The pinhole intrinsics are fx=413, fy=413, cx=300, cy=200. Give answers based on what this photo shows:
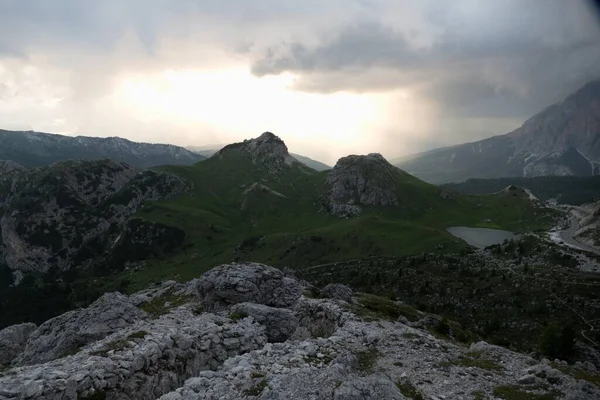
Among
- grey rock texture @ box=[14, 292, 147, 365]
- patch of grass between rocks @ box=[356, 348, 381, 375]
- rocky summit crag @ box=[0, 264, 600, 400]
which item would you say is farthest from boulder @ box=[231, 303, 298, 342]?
grey rock texture @ box=[14, 292, 147, 365]

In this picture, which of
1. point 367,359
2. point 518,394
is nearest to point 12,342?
point 367,359

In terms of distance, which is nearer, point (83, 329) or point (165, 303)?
point (83, 329)

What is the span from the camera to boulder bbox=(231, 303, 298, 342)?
41406 millimetres

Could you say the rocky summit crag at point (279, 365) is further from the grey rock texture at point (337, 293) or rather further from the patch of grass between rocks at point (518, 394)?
the grey rock texture at point (337, 293)

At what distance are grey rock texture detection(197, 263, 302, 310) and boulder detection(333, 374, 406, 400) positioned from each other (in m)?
28.0

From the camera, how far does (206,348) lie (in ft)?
112

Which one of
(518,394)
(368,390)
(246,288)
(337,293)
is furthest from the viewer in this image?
(337,293)

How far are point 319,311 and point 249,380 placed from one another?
20149 millimetres

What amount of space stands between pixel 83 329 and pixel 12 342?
72.4 ft

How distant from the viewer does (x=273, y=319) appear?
42594 millimetres

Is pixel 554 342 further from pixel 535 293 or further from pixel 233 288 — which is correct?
pixel 535 293

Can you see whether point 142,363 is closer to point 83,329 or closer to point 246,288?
point 83,329

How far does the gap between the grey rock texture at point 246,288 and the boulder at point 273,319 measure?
566 centimetres

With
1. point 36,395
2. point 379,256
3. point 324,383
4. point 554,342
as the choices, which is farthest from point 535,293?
point 36,395
